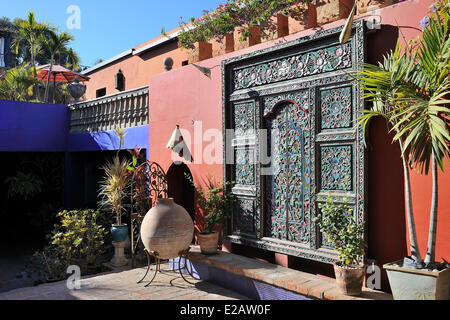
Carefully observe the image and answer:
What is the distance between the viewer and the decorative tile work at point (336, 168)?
4297mm

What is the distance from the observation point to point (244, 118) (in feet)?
18.5

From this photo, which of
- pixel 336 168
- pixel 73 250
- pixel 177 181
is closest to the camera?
pixel 336 168

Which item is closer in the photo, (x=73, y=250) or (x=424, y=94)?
(x=424, y=94)

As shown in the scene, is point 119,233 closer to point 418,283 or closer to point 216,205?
point 216,205

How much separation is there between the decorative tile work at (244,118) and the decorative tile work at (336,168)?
130cm

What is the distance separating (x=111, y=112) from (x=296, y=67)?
18.1ft

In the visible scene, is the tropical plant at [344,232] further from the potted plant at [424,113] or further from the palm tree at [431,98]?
the palm tree at [431,98]

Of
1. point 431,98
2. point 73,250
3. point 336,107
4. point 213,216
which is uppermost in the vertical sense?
point 336,107

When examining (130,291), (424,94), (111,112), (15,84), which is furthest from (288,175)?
(15,84)

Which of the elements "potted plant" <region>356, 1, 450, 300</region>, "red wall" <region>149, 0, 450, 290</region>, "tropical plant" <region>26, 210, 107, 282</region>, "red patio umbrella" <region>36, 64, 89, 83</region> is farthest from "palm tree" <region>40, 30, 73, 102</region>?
"potted plant" <region>356, 1, 450, 300</region>

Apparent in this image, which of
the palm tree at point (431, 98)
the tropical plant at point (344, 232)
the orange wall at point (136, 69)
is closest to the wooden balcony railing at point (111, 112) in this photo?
the orange wall at point (136, 69)

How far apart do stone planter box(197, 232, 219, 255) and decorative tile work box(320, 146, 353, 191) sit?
1.85 meters

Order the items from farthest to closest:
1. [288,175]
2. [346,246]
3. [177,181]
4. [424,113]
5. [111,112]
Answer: [111,112] < [177,181] < [288,175] < [346,246] < [424,113]

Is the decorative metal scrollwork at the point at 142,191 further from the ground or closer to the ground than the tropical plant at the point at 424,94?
closer to the ground
